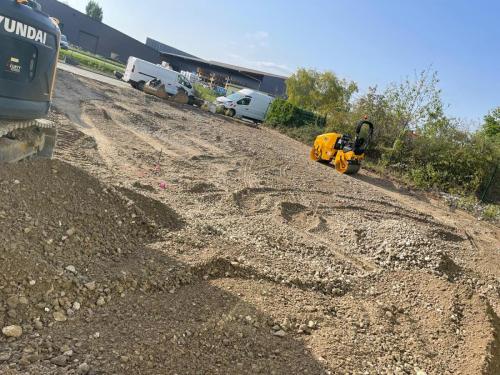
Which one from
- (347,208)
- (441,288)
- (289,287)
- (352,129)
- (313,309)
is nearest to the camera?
(313,309)

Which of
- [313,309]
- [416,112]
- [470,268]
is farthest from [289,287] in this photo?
[416,112]

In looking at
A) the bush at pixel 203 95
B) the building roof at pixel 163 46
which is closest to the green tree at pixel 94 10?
the building roof at pixel 163 46

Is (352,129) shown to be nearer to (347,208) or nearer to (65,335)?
(347,208)

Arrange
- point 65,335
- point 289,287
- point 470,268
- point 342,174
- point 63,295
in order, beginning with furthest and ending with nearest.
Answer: point 342,174, point 470,268, point 289,287, point 63,295, point 65,335

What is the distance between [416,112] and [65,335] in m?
18.8

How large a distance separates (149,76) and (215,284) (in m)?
24.1

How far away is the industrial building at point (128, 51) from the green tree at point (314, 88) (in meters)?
17.8

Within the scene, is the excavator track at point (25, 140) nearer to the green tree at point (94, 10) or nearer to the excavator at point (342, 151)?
the excavator at point (342, 151)

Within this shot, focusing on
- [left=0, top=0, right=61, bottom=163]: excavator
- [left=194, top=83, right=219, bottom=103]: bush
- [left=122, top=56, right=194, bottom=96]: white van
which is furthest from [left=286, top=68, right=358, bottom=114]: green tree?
[left=0, top=0, right=61, bottom=163]: excavator

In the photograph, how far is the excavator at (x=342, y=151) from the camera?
14562 mm

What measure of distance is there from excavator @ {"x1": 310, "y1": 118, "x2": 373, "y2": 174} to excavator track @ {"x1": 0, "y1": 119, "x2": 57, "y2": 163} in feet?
33.3

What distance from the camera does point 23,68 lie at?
4.48 meters

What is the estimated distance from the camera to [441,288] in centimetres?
591

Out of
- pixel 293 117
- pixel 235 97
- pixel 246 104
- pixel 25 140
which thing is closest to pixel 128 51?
pixel 235 97
